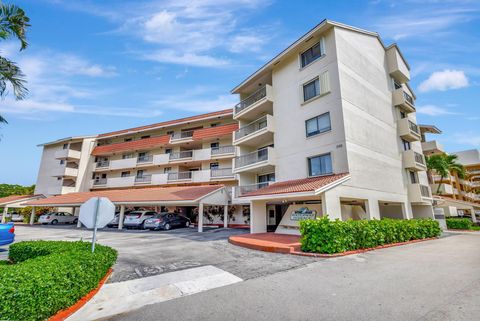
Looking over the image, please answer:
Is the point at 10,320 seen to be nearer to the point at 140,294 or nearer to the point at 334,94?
the point at 140,294

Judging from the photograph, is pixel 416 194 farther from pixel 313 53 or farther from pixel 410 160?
pixel 313 53

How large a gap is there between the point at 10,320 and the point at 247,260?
6.67m

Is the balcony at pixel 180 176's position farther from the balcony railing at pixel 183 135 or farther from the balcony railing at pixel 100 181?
the balcony railing at pixel 100 181

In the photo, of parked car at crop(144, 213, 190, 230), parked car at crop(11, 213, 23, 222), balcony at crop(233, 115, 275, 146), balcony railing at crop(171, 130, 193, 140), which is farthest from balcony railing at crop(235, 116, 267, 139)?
parked car at crop(11, 213, 23, 222)

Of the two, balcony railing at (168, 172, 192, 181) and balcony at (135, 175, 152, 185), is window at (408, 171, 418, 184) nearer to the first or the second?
balcony railing at (168, 172, 192, 181)

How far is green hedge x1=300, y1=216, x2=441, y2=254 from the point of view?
9680 mm

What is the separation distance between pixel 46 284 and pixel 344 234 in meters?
9.75

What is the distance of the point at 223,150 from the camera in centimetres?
2773

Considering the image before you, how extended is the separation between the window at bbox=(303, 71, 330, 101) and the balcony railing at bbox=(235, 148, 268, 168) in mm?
5214

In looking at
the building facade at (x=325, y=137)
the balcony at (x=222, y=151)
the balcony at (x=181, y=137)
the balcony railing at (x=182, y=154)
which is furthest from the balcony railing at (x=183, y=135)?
the balcony at (x=222, y=151)

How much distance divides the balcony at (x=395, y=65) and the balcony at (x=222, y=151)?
16839 mm

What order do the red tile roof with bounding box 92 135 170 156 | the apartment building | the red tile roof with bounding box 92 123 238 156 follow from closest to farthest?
the apartment building < the red tile roof with bounding box 92 123 238 156 < the red tile roof with bounding box 92 135 170 156

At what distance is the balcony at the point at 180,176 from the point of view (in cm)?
2889

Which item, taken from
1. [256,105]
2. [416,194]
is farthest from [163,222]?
[416,194]
